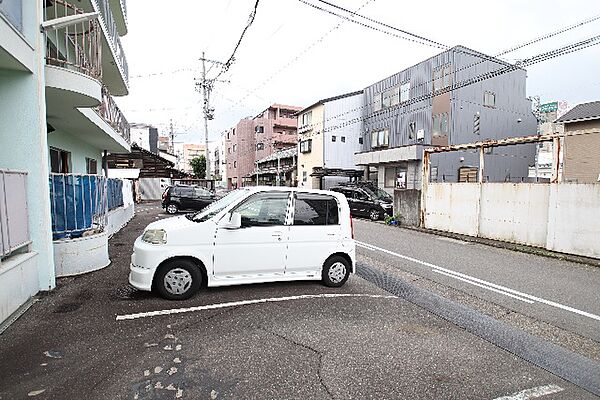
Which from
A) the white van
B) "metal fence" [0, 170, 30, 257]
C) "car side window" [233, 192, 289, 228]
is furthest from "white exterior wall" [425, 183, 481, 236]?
"metal fence" [0, 170, 30, 257]

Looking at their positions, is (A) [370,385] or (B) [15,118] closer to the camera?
(A) [370,385]

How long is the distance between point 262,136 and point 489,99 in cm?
3417

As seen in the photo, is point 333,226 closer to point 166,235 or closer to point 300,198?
point 300,198

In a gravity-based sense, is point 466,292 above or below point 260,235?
below

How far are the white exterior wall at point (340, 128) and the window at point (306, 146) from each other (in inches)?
107

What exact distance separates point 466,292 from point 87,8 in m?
11.8

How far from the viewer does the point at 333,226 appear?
5.65 meters

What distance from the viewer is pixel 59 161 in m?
10.6

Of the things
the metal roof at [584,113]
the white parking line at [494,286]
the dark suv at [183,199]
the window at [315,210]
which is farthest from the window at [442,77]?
the window at [315,210]

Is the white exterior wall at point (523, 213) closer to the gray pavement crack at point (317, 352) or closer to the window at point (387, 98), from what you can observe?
the gray pavement crack at point (317, 352)

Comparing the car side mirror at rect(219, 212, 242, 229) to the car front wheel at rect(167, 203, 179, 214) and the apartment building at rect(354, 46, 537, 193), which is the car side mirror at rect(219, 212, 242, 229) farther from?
the apartment building at rect(354, 46, 537, 193)

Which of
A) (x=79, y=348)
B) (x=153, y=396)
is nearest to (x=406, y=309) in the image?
(x=153, y=396)

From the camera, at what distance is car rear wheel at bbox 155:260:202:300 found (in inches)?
186

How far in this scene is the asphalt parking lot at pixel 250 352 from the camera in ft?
9.48
